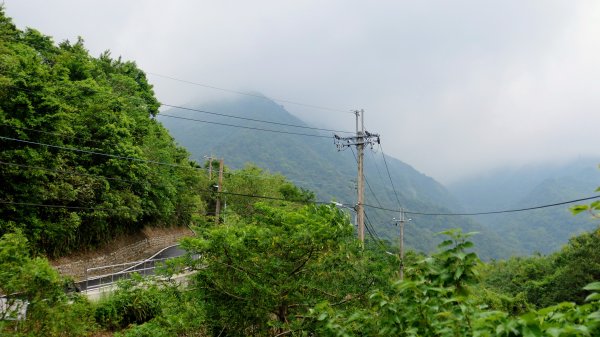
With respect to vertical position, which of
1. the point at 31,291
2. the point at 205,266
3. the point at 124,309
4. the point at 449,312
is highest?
the point at 449,312

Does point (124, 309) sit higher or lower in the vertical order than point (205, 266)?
lower

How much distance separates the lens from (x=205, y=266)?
7828 mm

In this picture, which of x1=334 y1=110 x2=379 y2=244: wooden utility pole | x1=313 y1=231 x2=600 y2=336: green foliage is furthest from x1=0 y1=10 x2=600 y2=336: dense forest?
Result: x1=334 y1=110 x2=379 y2=244: wooden utility pole

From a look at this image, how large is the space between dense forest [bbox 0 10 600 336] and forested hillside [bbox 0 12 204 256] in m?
0.07

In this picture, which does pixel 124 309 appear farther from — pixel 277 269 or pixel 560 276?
pixel 560 276

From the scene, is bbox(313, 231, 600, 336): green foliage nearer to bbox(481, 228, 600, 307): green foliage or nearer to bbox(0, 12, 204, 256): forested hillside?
bbox(0, 12, 204, 256): forested hillside

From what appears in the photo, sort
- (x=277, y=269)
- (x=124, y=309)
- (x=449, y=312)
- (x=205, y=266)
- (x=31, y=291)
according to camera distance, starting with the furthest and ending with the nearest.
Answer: (x=124, y=309) < (x=205, y=266) < (x=277, y=269) < (x=31, y=291) < (x=449, y=312)

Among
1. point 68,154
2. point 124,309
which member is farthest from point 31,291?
point 68,154

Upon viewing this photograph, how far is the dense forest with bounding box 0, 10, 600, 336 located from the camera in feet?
8.78

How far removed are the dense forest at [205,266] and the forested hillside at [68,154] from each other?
0.07m

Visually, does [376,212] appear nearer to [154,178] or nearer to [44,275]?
[154,178]

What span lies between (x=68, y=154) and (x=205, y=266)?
45.4ft

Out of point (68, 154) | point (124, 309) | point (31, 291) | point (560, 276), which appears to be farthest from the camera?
point (560, 276)

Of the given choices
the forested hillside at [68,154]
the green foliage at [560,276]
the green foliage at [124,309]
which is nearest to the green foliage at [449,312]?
the green foliage at [124,309]
